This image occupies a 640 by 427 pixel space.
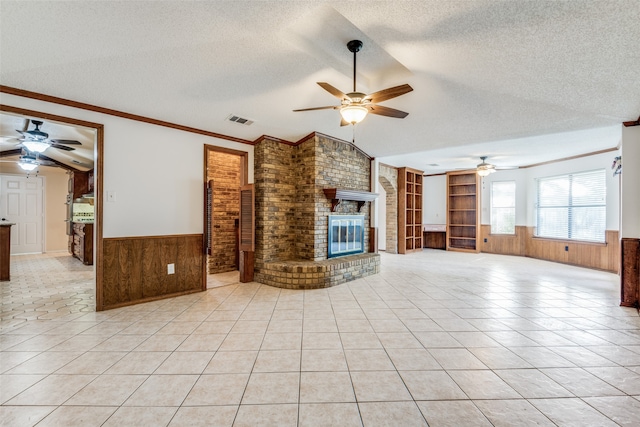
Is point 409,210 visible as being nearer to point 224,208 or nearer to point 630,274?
point 630,274

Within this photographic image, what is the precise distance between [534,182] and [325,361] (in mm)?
7987

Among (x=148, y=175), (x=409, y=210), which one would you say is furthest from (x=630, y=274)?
(x=148, y=175)

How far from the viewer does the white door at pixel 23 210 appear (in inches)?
299

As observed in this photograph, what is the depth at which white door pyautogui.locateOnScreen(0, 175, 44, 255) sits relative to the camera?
7586 millimetres

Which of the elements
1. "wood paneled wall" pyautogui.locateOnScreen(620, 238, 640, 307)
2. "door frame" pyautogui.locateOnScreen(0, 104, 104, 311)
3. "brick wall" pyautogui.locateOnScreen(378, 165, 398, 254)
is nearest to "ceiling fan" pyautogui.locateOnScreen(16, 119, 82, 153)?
"door frame" pyautogui.locateOnScreen(0, 104, 104, 311)

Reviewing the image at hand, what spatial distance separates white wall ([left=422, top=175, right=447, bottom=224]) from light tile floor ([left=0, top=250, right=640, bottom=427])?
5425 mm

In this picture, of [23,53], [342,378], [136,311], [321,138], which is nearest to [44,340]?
[136,311]

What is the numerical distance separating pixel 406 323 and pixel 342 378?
1.29 m

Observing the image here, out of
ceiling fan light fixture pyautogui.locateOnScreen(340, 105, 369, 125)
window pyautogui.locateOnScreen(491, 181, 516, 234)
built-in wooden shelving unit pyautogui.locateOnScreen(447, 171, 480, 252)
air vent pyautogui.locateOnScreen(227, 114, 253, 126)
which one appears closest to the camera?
ceiling fan light fixture pyautogui.locateOnScreen(340, 105, 369, 125)

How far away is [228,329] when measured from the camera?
289 cm

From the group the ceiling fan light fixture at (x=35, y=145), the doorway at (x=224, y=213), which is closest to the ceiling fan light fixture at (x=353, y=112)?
the doorway at (x=224, y=213)

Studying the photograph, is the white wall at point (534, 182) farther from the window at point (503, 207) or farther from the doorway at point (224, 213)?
the doorway at point (224, 213)

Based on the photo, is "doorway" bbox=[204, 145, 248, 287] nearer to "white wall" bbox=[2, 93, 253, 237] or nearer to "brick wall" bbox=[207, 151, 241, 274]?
"brick wall" bbox=[207, 151, 241, 274]

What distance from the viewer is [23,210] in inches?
307
